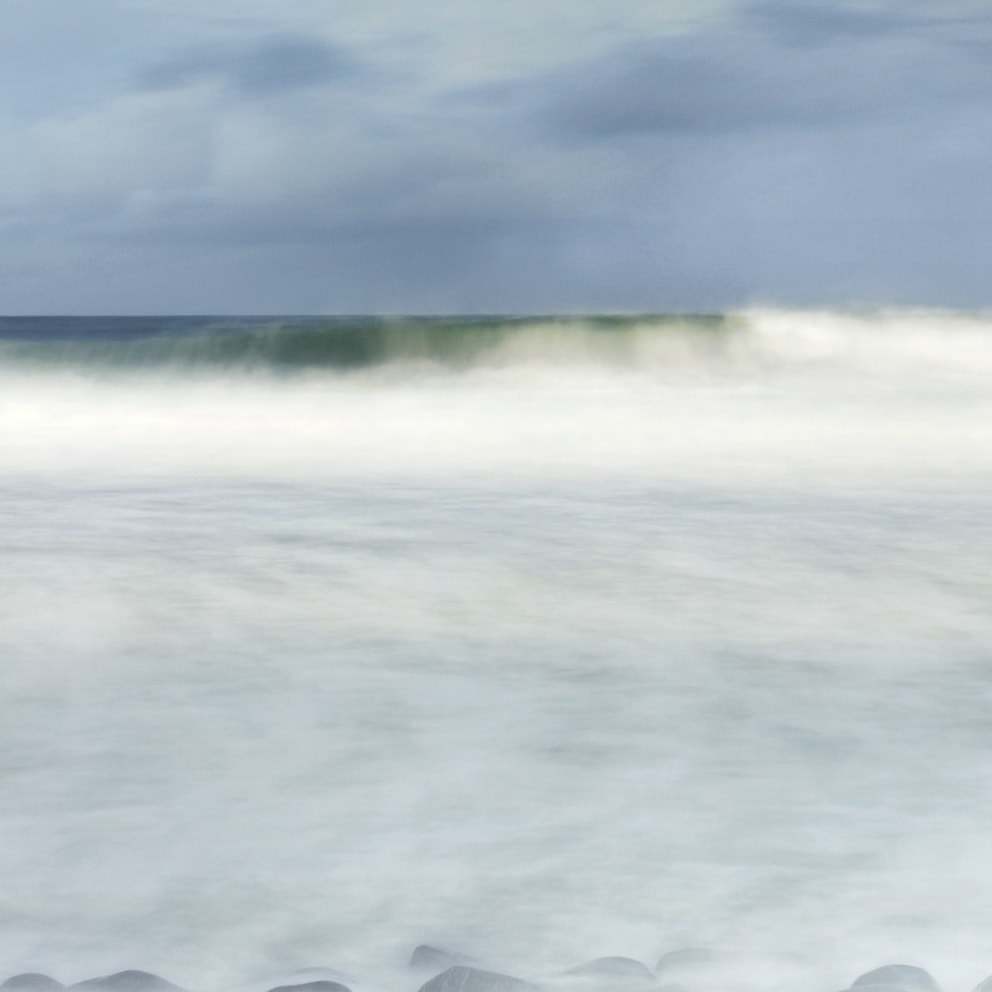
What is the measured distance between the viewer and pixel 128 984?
1478 millimetres

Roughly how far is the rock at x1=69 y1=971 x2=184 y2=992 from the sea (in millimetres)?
49

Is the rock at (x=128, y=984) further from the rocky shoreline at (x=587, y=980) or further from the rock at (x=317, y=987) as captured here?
the rock at (x=317, y=987)

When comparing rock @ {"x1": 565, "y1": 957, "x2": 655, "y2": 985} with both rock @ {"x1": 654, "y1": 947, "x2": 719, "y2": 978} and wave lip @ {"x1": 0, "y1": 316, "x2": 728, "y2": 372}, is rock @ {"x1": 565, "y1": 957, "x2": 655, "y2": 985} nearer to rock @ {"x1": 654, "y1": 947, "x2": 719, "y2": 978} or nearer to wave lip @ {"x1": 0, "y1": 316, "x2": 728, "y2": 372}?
rock @ {"x1": 654, "y1": 947, "x2": 719, "y2": 978}

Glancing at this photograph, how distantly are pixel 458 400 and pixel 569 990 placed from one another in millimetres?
13399

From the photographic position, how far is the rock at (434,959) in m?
1.54

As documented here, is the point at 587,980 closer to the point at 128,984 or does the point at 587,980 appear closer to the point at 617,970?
the point at 617,970

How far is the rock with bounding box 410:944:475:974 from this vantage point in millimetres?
1540

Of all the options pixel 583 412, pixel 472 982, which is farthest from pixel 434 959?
pixel 583 412

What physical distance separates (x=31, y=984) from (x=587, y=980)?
2.03 feet

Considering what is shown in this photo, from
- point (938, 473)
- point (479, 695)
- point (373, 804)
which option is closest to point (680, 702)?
point (479, 695)

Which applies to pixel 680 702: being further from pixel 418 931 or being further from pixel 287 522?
pixel 287 522

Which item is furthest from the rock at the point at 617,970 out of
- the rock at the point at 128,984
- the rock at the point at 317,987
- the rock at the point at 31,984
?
the rock at the point at 31,984

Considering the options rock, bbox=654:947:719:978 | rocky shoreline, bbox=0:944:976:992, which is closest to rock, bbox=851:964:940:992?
rocky shoreline, bbox=0:944:976:992

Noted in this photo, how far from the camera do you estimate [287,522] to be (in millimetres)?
5141
